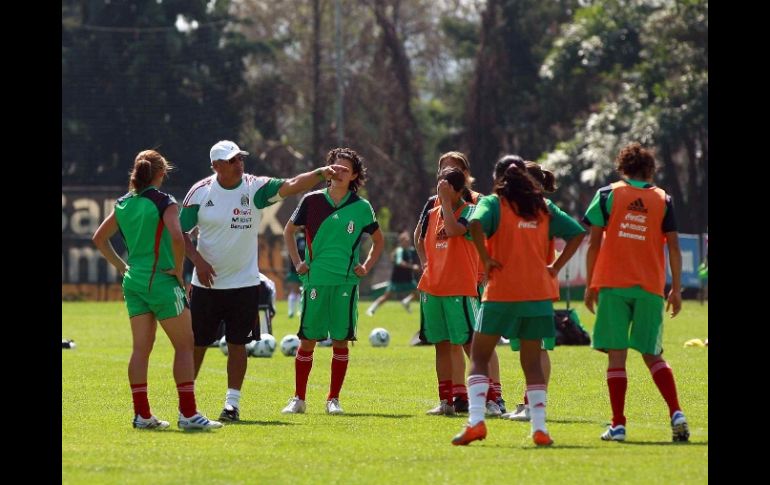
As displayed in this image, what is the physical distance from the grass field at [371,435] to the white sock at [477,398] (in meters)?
0.19

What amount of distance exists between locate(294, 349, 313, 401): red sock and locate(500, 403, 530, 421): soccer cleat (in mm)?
1735

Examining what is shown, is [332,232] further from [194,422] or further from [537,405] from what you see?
[537,405]

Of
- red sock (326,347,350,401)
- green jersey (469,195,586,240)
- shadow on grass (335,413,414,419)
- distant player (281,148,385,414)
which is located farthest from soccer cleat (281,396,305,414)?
green jersey (469,195,586,240)

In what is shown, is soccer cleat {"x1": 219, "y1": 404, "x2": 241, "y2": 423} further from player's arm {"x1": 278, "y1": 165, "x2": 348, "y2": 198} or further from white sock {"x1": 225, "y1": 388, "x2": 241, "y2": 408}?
player's arm {"x1": 278, "y1": 165, "x2": 348, "y2": 198}

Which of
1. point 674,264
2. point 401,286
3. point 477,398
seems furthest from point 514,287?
point 401,286

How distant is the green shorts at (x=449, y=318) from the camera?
12.5 m

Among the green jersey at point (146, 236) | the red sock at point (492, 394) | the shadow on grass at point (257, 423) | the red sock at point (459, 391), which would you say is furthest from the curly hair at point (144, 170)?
the red sock at point (492, 394)

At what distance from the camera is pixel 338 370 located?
1302 cm

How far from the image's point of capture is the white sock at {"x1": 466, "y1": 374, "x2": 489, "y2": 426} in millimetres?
10031

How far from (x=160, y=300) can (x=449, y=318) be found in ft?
8.50

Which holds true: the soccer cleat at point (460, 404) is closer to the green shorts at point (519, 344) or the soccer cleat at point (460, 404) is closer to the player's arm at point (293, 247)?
the green shorts at point (519, 344)

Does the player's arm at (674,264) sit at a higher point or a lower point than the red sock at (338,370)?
higher
